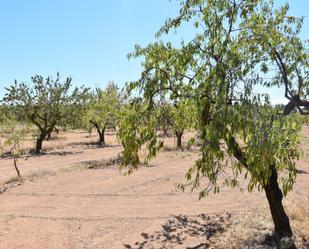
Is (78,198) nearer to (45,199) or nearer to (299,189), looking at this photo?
(45,199)

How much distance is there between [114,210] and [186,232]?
3.07m

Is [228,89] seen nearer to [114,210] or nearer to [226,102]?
[226,102]

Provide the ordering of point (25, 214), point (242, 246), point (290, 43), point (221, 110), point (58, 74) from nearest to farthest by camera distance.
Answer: point (221, 110) < point (290, 43) < point (242, 246) < point (25, 214) < point (58, 74)

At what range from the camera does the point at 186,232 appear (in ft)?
34.9

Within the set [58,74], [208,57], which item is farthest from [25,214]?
[58,74]

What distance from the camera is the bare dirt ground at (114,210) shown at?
1023 cm

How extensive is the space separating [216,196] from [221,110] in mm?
8612

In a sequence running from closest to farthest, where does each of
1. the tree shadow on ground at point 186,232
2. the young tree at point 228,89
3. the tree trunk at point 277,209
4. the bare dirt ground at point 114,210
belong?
the young tree at point 228,89 → the tree trunk at point 277,209 → the tree shadow on ground at point 186,232 → the bare dirt ground at point 114,210

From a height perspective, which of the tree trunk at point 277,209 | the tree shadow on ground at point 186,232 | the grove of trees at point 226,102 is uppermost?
the grove of trees at point 226,102

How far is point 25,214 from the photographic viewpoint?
1237 centimetres

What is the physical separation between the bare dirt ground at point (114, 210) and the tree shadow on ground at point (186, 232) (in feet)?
0.07

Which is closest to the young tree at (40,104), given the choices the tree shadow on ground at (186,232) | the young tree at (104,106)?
the young tree at (104,106)

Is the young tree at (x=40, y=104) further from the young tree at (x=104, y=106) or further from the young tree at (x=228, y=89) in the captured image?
the young tree at (x=228, y=89)

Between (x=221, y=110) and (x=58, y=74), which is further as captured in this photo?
(x=58, y=74)
